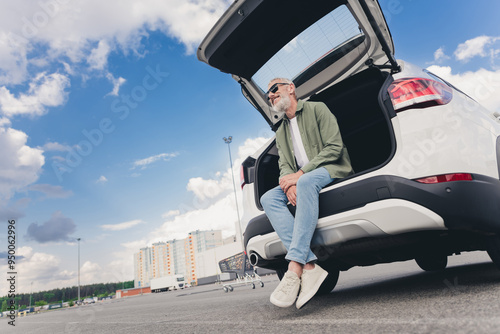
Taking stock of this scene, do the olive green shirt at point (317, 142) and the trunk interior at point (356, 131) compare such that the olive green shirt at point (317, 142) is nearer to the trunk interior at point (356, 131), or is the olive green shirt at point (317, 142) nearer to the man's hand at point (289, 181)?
the man's hand at point (289, 181)

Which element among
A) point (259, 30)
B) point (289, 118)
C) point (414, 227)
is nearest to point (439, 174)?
point (414, 227)

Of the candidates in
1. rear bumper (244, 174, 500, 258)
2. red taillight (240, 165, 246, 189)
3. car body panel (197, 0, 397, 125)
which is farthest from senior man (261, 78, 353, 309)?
red taillight (240, 165, 246, 189)

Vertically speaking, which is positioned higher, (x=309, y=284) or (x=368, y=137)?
(x=368, y=137)

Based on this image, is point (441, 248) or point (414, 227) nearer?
point (414, 227)

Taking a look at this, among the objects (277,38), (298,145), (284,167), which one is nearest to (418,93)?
(298,145)

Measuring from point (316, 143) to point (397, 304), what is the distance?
1105 mm

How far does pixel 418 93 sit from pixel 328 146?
0.61m

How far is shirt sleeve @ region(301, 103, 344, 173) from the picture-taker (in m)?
2.12

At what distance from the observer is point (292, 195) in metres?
2.08

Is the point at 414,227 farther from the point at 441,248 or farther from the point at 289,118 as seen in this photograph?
the point at 289,118

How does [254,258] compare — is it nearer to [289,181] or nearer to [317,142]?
[289,181]

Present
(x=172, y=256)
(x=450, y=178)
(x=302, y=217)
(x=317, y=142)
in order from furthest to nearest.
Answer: (x=172, y=256) < (x=317, y=142) < (x=302, y=217) < (x=450, y=178)

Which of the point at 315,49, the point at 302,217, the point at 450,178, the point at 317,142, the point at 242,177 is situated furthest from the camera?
the point at 242,177

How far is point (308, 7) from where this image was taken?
2.33 m
